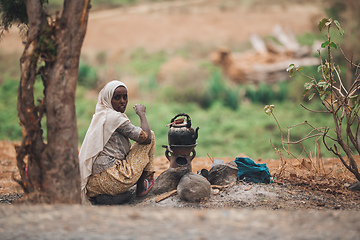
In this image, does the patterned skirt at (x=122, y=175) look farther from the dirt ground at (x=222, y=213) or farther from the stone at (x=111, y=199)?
the dirt ground at (x=222, y=213)

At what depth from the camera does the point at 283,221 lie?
2.73m

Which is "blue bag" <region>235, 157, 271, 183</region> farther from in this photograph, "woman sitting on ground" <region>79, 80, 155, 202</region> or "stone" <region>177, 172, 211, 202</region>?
"woman sitting on ground" <region>79, 80, 155, 202</region>

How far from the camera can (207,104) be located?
43.7 feet

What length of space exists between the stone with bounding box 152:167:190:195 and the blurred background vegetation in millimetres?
5931

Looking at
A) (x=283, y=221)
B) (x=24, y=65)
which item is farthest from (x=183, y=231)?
(x=24, y=65)

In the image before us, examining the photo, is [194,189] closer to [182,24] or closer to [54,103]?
[54,103]

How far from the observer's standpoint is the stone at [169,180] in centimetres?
449

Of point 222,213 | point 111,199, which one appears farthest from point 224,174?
point 222,213

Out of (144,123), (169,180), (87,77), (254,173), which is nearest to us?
(144,123)

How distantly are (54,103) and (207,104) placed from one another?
1021 centimetres

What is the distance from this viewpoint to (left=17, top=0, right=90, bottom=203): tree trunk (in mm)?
3312

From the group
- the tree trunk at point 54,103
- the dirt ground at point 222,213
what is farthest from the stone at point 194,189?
the tree trunk at point 54,103

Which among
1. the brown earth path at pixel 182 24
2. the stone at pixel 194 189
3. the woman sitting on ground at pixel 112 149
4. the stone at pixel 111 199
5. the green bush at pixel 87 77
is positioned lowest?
the stone at pixel 111 199

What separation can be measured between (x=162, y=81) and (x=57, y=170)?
39.2ft
